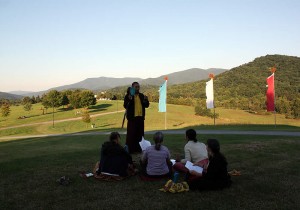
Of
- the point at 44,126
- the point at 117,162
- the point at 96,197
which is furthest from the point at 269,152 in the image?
the point at 44,126

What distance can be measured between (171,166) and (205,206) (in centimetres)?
243

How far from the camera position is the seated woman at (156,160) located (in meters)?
8.01

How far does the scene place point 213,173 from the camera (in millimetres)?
7066

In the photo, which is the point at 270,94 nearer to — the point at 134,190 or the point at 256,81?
the point at 134,190

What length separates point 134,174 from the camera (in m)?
8.75

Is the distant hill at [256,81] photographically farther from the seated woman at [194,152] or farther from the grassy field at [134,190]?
the seated woman at [194,152]

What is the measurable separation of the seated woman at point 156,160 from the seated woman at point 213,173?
3.93 feet

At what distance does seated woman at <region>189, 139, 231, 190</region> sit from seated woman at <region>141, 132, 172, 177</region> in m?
1.20

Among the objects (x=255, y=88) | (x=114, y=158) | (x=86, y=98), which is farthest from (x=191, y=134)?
(x=255, y=88)

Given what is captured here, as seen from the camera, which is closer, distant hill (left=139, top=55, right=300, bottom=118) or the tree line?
distant hill (left=139, top=55, right=300, bottom=118)

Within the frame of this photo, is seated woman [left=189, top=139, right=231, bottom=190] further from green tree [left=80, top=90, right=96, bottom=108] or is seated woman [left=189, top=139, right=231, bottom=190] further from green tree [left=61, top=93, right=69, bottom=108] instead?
green tree [left=61, top=93, right=69, bottom=108]

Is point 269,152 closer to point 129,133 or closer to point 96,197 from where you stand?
point 129,133

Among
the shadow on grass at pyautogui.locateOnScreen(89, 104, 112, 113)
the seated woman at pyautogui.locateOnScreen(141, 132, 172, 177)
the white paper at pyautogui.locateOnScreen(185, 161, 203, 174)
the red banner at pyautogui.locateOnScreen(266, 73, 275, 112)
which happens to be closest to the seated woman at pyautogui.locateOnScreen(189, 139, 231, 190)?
the white paper at pyautogui.locateOnScreen(185, 161, 203, 174)

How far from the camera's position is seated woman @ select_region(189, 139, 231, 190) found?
22.9ft
